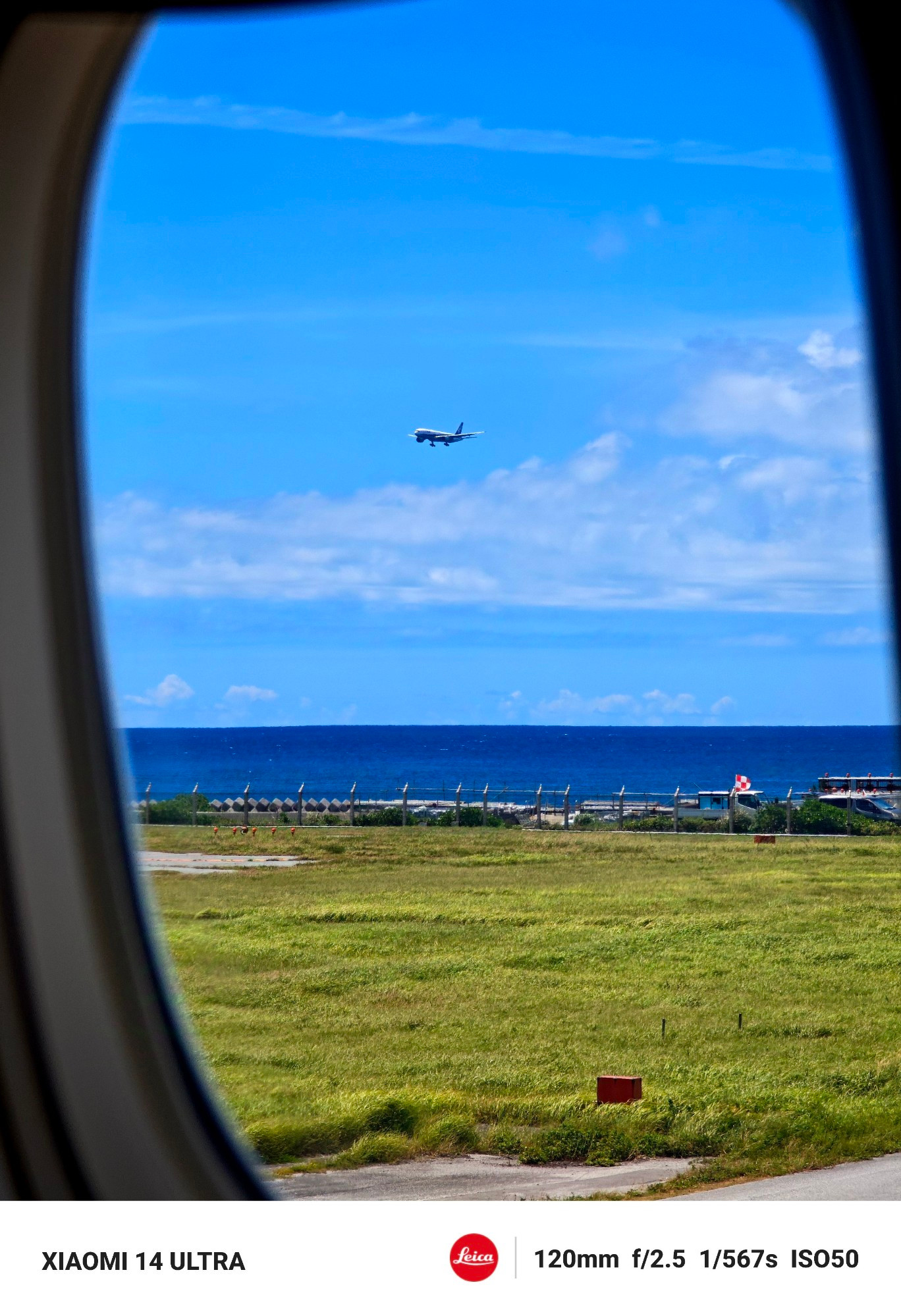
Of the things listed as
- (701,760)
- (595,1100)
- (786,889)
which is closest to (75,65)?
(595,1100)

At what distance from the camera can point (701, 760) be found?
64.1 meters

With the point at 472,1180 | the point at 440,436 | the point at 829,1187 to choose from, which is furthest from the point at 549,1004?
the point at 440,436

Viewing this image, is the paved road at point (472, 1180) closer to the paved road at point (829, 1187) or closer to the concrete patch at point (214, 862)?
the paved road at point (829, 1187)

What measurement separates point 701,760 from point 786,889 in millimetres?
49868

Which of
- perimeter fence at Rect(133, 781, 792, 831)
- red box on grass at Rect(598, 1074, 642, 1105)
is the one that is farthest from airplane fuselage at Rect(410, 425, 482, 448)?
red box on grass at Rect(598, 1074, 642, 1105)

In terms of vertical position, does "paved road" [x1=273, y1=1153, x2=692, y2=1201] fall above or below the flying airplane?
below

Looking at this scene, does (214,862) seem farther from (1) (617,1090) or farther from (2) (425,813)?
(1) (617,1090)

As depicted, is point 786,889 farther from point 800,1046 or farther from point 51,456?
point 51,456

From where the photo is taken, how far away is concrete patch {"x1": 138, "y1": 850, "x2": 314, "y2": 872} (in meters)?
17.0

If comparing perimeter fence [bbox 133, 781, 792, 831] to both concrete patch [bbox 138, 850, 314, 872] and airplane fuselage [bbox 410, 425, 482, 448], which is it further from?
airplane fuselage [bbox 410, 425, 482, 448]

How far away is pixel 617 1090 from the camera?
22.7ft
